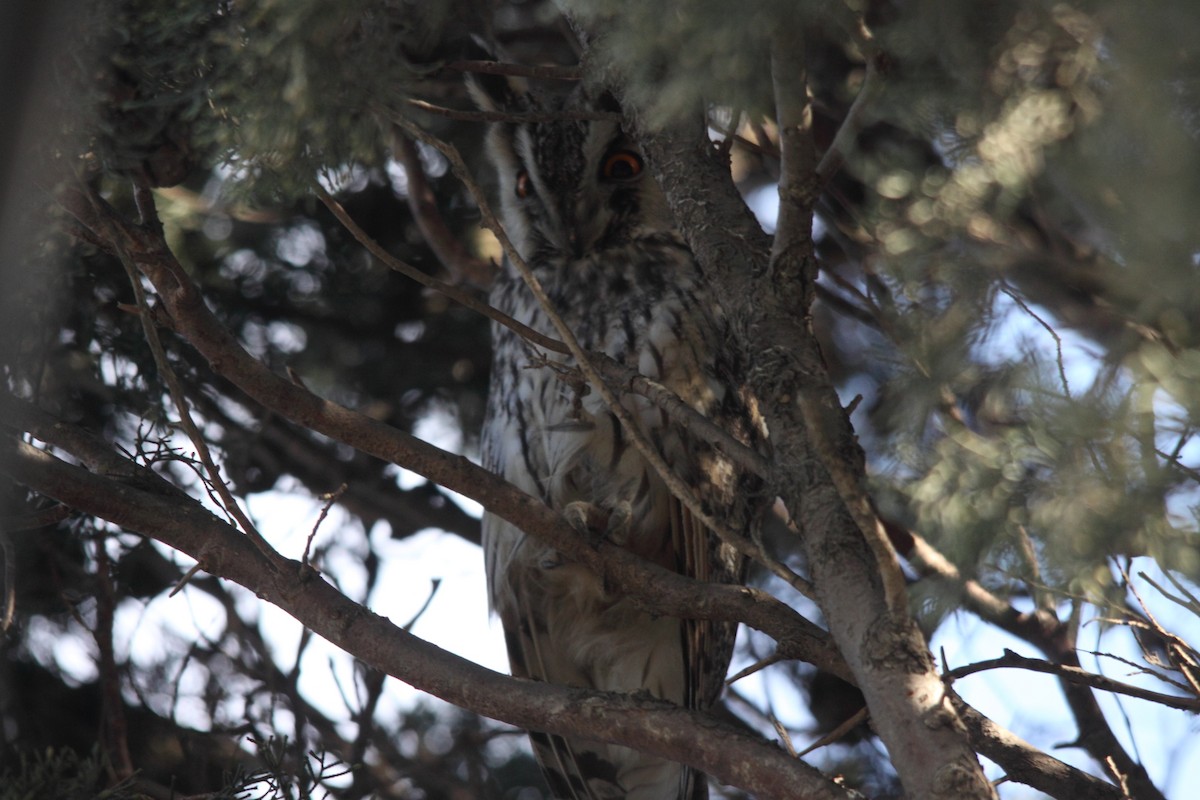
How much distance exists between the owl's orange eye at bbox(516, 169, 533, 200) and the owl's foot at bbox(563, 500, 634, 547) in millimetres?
810

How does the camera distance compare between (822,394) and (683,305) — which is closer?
(822,394)

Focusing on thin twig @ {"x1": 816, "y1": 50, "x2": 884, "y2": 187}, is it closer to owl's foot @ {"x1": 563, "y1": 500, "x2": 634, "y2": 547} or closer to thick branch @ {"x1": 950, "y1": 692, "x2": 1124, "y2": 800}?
thick branch @ {"x1": 950, "y1": 692, "x2": 1124, "y2": 800}

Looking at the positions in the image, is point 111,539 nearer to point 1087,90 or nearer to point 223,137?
point 223,137

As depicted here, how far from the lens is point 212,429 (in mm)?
2777

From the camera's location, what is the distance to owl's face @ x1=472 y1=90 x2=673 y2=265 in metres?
2.61

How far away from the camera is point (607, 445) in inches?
97.1

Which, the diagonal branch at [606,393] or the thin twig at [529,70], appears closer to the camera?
the diagonal branch at [606,393]

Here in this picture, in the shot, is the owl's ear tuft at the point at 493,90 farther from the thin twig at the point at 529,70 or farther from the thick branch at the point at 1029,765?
the thick branch at the point at 1029,765


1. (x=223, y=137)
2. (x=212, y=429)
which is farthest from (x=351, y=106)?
(x=212, y=429)

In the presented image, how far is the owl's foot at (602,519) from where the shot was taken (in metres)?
2.21

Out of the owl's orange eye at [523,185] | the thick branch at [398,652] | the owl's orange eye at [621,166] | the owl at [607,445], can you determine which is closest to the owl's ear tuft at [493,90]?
the owl at [607,445]

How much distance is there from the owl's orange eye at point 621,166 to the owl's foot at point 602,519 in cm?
77

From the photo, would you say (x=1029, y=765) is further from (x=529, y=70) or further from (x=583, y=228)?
(x=583, y=228)

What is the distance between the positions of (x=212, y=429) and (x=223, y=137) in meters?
1.14
